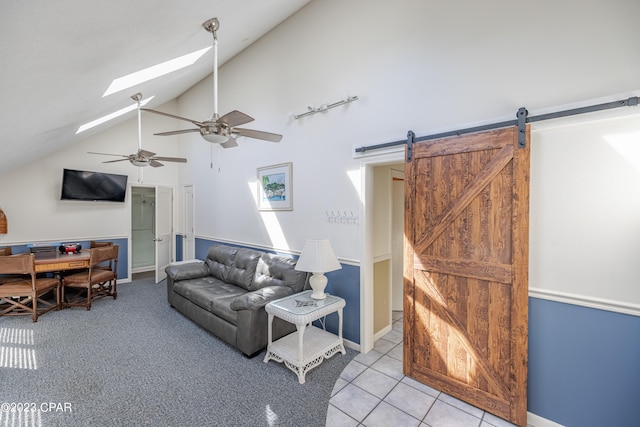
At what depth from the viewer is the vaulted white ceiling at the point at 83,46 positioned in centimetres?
138

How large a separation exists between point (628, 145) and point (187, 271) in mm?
4921

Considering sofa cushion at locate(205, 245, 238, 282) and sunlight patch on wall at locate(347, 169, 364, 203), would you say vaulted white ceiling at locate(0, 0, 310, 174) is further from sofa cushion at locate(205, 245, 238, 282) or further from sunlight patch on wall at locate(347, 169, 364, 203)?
sofa cushion at locate(205, 245, 238, 282)

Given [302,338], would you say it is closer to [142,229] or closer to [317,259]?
[317,259]

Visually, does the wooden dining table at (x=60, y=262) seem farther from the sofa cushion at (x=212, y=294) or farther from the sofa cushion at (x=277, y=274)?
the sofa cushion at (x=277, y=274)

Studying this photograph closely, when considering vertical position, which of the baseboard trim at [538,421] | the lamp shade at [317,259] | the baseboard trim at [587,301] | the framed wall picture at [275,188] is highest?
the framed wall picture at [275,188]

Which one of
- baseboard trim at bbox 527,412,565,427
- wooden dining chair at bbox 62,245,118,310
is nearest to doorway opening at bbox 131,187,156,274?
wooden dining chair at bbox 62,245,118,310

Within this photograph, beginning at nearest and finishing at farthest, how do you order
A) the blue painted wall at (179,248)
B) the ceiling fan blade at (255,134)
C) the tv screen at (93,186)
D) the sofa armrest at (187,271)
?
the ceiling fan blade at (255,134) < the sofa armrest at (187,271) < the tv screen at (93,186) < the blue painted wall at (179,248)

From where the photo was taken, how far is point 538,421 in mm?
2031

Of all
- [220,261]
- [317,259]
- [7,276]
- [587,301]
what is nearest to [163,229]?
[220,261]

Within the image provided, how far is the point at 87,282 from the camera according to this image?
428 cm

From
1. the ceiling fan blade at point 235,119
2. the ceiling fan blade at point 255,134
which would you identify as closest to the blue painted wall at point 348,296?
the ceiling fan blade at point 255,134

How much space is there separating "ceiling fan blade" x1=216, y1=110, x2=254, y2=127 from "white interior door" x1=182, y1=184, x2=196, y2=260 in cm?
439

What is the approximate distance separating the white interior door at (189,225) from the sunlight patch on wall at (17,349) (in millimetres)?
2892

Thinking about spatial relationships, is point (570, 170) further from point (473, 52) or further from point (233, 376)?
point (233, 376)
